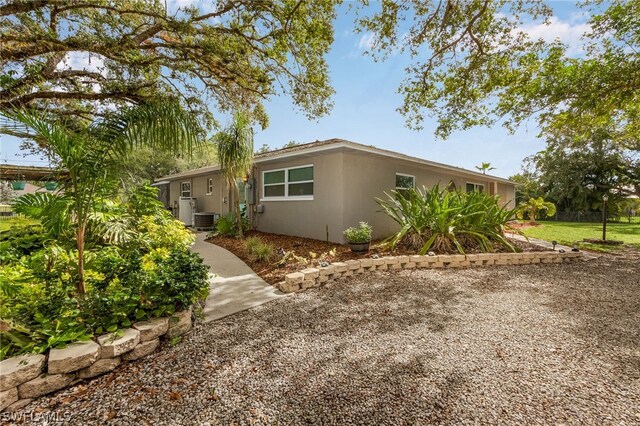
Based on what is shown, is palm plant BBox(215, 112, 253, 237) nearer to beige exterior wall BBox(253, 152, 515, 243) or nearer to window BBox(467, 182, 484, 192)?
beige exterior wall BBox(253, 152, 515, 243)

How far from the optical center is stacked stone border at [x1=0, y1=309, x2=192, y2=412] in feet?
6.00

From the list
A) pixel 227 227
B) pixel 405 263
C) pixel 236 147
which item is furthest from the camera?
pixel 227 227

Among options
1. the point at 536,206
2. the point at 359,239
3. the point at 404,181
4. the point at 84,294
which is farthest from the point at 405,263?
the point at 536,206

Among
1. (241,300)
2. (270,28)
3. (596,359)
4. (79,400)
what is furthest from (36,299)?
(270,28)

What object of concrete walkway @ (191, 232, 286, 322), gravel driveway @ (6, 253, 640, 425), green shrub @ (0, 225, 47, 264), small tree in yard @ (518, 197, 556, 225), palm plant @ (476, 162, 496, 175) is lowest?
gravel driveway @ (6, 253, 640, 425)

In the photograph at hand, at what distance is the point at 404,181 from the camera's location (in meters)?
9.44

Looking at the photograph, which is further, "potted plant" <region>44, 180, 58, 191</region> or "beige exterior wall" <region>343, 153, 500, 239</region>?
"beige exterior wall" <region>343, 153, 500, 239</region>

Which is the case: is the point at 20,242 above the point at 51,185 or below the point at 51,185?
below

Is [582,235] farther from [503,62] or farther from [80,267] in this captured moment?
[80,267]

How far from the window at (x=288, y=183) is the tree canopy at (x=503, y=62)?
400 centimetres

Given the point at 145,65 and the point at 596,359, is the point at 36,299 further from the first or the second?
the point at 145,65

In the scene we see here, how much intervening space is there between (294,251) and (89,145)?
14.5 ft

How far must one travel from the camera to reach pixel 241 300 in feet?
12.6

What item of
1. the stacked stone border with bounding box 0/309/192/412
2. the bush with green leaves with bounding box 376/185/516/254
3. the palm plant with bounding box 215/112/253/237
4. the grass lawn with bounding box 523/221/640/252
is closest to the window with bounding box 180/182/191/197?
the palm plant with bounding box 215/112/253/237
